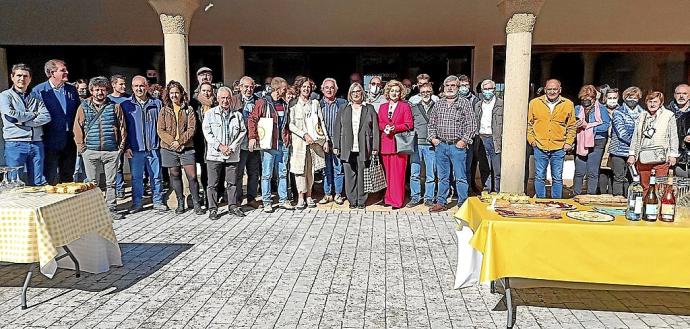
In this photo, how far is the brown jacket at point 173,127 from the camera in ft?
22.5

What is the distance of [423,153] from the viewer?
767 cm

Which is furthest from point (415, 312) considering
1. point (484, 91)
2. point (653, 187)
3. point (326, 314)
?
point (484, 91)

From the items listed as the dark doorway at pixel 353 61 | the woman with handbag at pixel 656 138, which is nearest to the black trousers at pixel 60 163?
the dark doorway at pixel 353 61

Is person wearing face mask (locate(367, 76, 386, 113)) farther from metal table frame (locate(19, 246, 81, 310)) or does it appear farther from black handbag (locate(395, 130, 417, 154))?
metal table frame (locate(19, 246, 81, 310))

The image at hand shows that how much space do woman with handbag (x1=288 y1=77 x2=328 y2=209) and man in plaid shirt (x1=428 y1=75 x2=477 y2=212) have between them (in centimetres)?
148

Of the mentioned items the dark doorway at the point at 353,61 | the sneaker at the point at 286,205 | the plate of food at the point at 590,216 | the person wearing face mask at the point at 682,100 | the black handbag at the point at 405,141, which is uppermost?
the dark doorway at the point at 353,61

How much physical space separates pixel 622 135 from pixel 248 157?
15.8ft

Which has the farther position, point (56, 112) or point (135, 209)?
point (135, 209)

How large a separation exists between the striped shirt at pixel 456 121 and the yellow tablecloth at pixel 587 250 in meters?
3.54

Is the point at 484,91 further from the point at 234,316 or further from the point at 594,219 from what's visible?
the point at 234,316

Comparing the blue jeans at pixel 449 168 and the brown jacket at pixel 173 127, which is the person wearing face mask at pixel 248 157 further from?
the blue jeans at pixel 449 168

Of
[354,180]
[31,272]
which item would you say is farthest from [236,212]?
[31,272]

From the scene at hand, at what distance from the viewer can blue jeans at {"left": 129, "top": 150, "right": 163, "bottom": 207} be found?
7266mm

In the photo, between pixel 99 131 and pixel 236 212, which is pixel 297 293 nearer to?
pixel 236 212
